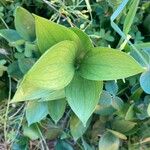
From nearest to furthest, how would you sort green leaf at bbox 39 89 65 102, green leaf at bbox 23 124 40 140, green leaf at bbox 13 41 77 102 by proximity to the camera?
green leaf at bbox 13 41 77 102
green leaf at bbox 39 89 65 102
green leaf at bbox 23 124 40 140

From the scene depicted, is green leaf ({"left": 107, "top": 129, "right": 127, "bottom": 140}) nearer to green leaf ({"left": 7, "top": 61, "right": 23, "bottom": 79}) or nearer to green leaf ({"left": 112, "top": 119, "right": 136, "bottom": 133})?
green leaf ({"left": 112, "top": 119, "right": 136, "bottom": 133})

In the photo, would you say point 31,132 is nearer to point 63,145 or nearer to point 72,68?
point 63,145

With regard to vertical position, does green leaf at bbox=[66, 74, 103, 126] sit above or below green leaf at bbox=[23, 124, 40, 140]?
above

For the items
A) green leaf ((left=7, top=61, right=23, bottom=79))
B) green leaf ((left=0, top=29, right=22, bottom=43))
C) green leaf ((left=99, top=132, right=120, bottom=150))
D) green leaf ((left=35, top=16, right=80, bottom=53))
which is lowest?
green leaf ((left=99, top=132, right=120, bottom=150))

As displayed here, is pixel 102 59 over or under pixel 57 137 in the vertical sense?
over

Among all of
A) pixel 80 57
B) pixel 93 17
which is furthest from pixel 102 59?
pixel 93 17

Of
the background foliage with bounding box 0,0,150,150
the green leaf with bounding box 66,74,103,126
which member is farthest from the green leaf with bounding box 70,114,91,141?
the green leaf with bounding box 66,74,103,126

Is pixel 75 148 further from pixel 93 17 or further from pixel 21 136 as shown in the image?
pixel 93 17

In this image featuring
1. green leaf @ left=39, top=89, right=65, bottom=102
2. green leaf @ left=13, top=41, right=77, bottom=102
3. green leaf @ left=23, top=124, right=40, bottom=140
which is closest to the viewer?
green leaf @ left=13, top=41, right=77, bottom=102
